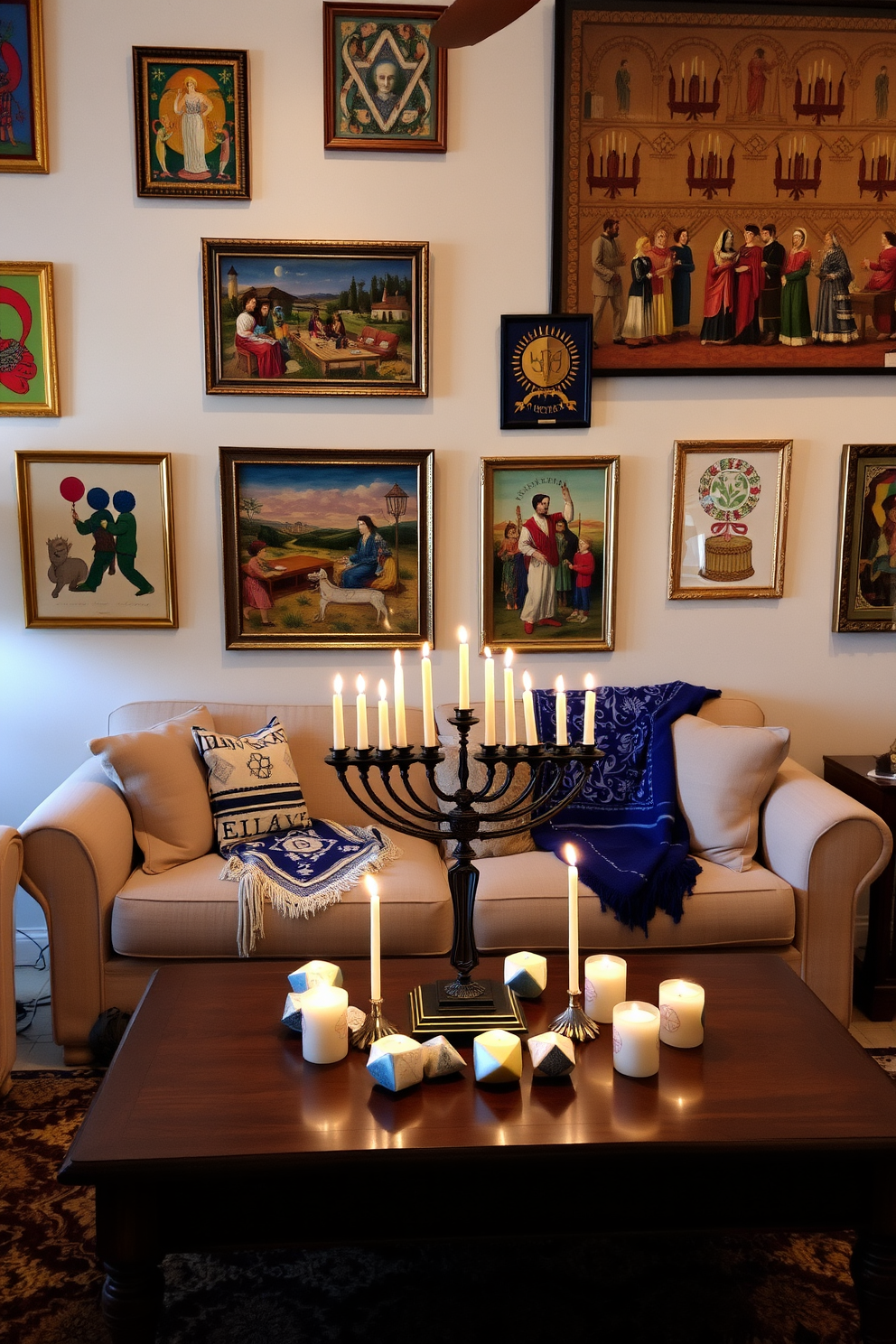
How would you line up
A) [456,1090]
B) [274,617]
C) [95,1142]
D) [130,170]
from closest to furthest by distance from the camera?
[95,1142] → [456,1090] → [130,170] → [274,617]

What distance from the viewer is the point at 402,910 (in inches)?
110

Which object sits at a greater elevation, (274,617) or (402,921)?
(274,617)

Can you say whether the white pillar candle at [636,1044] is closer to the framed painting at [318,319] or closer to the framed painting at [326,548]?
the framed painting at [326,548]

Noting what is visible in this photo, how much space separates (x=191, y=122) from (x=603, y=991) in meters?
3.00

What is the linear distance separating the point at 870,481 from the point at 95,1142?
127 inches

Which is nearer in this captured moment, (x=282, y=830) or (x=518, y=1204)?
(x=518, y=1204)

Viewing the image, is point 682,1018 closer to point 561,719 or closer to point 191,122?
point 561,719

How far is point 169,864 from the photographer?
9.90 ft

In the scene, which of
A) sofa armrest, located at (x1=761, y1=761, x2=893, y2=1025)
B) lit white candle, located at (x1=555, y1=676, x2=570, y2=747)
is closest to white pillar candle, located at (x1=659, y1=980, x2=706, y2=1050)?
lit white candle, located at (x1=555, y1=676, x2=570, y2=747)

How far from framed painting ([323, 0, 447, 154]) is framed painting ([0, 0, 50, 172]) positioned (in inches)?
36.2

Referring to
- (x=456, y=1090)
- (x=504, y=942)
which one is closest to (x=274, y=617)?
(x=504, y=942)

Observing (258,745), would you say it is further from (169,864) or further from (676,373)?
(676,373)

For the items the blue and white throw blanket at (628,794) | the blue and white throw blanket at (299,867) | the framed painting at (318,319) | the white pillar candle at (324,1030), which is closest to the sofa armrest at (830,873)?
the blue and white throw blanket at (628,794)

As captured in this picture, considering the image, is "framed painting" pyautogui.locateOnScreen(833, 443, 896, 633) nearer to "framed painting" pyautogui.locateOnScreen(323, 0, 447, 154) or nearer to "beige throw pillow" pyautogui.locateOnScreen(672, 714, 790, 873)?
"beige throw pillow" pyautogui.locateOnScreen(672, 714, 790, 873)
